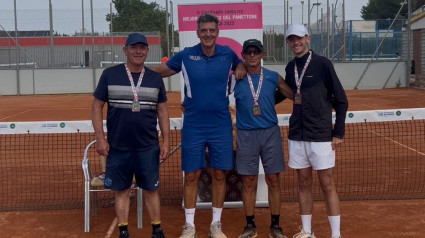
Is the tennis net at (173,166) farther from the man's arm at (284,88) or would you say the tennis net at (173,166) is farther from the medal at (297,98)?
the medal at (297,98)

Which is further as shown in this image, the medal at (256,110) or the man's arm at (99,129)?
the medal at (256,110)

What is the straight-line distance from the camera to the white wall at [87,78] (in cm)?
2738

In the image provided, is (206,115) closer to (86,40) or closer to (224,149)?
(224,149)

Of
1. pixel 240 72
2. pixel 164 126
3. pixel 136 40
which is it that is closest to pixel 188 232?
pixel 164 126

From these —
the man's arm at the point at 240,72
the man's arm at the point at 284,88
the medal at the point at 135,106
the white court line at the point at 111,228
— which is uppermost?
the man's arm at the point at 240,72

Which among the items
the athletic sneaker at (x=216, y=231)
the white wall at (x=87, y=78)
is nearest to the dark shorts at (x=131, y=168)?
the athletic sneaker at (x=216, y=231)

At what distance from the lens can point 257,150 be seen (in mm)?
5305

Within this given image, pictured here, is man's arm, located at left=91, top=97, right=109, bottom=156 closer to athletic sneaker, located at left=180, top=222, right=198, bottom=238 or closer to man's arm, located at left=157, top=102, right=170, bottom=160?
man's arm, located at left=157, top=102, right=170, bottom=160

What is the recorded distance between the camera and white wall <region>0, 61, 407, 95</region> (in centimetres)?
2738

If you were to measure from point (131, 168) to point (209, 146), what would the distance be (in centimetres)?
80

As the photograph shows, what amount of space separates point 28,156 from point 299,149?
6.78 m

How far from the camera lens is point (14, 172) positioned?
889 centimetres

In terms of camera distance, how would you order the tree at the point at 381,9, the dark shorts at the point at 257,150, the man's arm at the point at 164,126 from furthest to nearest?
the tree at the point at 381,9 < the dark shorts at the point at 257,150 < the man's arm at the point at 164,126

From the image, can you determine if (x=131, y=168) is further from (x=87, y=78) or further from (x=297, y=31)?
(x=87, y=78)
